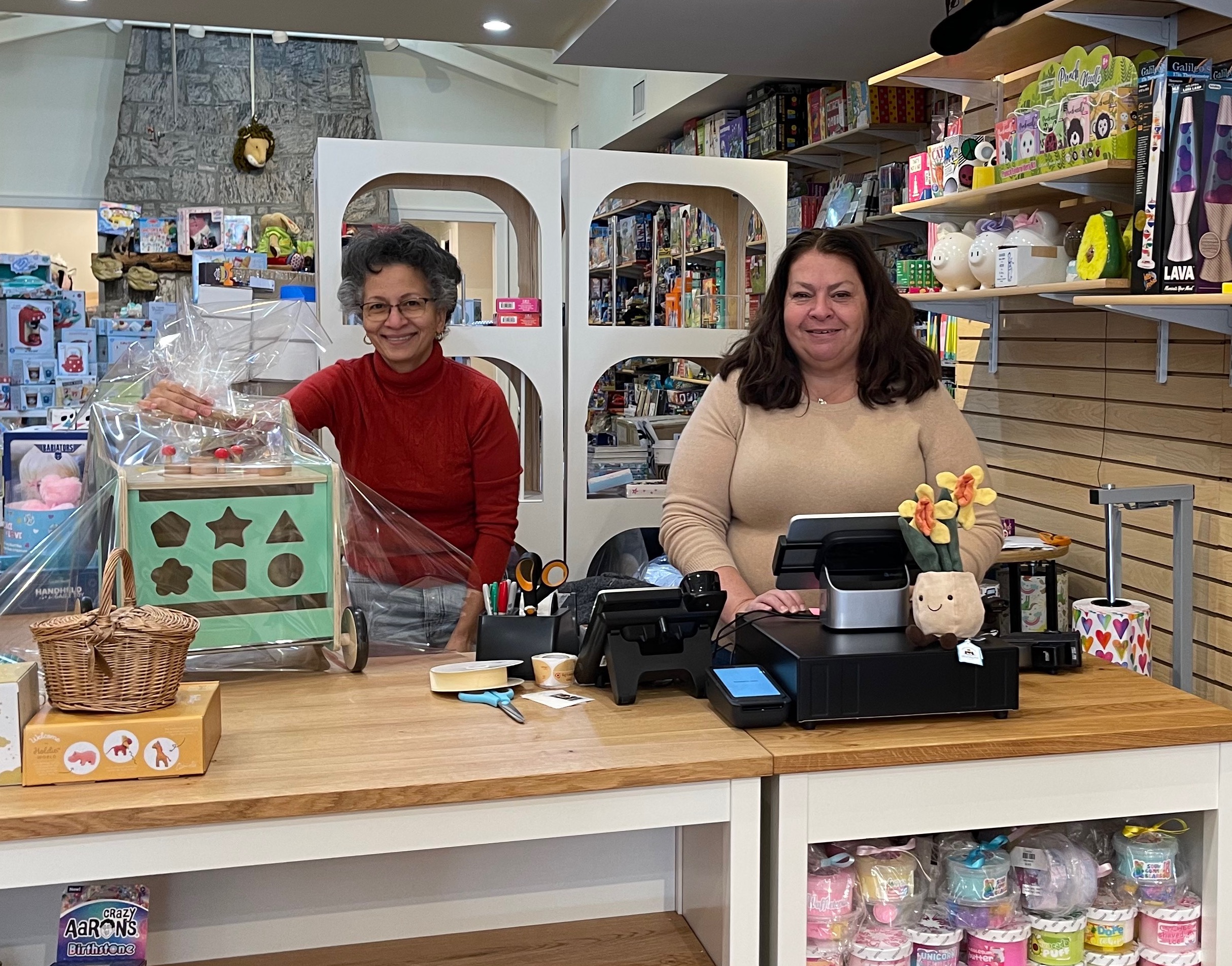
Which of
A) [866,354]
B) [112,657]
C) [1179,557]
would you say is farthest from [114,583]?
[1179,557]

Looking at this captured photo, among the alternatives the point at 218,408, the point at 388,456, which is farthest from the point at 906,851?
the point at 388,456

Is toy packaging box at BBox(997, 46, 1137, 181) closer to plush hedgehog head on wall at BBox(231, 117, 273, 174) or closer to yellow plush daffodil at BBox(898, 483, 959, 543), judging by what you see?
yellow plush daffodil at BBox(898, 483, 959, 543)

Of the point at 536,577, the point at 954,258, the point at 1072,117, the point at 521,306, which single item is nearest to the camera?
the point at 536,577

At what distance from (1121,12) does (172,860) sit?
2540 millimetres

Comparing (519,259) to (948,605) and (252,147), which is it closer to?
(948,605)

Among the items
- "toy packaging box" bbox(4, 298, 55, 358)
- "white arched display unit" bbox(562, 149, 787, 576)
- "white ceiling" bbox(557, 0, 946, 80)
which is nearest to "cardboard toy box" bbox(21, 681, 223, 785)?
"white arched display unit" bbox(562, 149, 787, 576)

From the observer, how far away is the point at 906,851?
1.64m

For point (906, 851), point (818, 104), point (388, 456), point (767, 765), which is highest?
point (818, 104)

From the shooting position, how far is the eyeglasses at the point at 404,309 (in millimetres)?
2631

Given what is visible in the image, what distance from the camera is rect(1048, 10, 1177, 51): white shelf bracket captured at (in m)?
2.66

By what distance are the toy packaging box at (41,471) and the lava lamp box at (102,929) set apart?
935 mm

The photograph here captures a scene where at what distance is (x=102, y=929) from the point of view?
1.39 m

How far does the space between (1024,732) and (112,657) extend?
45.0 inches

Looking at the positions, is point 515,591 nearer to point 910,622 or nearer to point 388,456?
point 910,622
